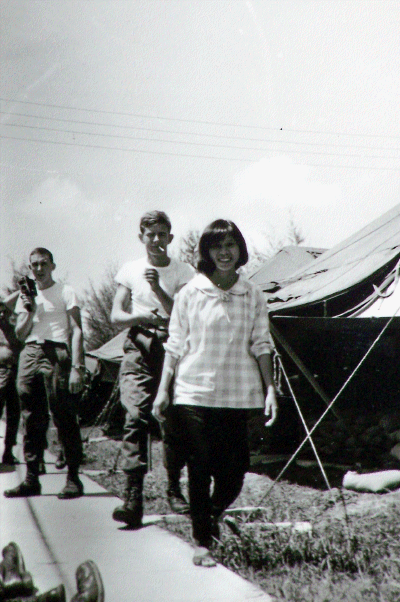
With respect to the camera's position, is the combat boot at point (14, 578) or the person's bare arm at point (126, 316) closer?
the combat boot at point (14, 578)

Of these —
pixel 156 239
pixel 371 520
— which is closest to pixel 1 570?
pixel 156 239

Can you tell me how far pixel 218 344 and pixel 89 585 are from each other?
970 millimetres

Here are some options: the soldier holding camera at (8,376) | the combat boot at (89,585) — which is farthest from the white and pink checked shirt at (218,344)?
the soldier holding camera at (8,376)

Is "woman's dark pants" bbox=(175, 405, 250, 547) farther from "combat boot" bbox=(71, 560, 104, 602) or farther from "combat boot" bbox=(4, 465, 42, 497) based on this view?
"combat boot" bbox=(4, 465, 42, 497)

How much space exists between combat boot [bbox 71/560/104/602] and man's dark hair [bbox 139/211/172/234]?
4.65 feet

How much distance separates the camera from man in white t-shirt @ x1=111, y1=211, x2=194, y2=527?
2801 millimetres

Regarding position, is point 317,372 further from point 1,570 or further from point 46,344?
point 1,570

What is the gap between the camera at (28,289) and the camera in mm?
2984

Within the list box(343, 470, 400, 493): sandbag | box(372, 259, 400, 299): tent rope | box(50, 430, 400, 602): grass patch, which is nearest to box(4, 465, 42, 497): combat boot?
box(50, 430, 400, 602): grass patch

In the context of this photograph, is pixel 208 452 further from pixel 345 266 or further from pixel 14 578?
pixel 345 266

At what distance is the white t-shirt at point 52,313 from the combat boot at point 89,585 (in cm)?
139

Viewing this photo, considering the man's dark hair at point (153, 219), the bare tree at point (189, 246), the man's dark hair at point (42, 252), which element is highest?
the man's dark hair at point (153, 219)

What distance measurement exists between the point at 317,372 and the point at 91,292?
402 cm

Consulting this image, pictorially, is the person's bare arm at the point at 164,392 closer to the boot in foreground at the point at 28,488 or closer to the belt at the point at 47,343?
the belt at the point at 47,343
